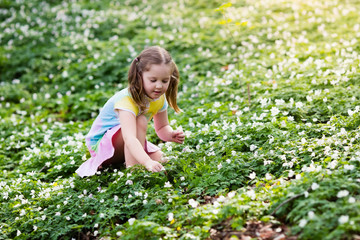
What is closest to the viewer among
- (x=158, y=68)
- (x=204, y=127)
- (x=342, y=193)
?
(x=342, y=193)

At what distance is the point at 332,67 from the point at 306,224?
4.75m

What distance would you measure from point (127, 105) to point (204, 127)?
161cm

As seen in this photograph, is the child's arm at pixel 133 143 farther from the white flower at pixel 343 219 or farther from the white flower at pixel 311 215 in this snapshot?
the white flower at pixel 343 219

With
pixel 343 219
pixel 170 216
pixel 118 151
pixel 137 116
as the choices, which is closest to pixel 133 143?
pixel 137 116

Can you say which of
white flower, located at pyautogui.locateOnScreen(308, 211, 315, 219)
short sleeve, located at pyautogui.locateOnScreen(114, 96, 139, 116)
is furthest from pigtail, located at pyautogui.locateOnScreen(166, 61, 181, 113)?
white flower, located at pyautogui.locateOnScreen(308, 211, 315, 219)

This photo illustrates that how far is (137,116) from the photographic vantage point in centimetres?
473

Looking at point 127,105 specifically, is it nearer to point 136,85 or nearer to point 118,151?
point 136,85

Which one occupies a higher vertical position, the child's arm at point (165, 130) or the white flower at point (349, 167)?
the child's arm at point (165, 130)

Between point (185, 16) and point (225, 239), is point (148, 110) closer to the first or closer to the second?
point (225, 239)

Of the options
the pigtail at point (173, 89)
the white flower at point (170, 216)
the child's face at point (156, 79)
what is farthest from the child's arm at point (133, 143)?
the white flower at point (170, 216)

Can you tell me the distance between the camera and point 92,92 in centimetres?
887

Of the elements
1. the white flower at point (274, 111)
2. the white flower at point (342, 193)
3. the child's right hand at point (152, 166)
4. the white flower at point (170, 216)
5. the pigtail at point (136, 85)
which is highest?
the pigtail at point (136, 85)

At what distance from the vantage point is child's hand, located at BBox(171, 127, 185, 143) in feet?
16.8

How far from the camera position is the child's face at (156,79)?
14.3 ft
